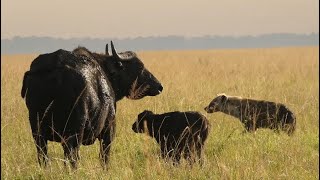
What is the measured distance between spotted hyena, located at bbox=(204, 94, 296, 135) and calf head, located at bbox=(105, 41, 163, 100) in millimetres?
1852

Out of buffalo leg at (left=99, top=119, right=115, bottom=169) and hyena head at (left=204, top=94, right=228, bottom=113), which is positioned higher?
buffalo leg at (left=99, top=119, right=115, bottom=169)

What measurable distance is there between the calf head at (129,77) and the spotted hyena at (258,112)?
1.85 metres

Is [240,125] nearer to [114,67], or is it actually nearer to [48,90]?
[114,67]

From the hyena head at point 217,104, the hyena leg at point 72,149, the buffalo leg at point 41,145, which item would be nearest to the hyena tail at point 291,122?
the hyena head at point 217,104

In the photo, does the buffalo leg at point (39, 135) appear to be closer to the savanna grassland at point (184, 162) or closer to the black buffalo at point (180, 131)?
the savanna grassland at point (184, 162)

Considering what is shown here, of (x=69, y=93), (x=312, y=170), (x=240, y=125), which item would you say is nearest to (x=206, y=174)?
(x=312, y=170)

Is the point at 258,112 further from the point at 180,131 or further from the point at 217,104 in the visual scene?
the point at 180,131

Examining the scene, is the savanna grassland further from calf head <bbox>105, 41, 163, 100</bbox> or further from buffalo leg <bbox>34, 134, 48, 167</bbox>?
calf head <bbox>105, 41, 163, 100</bbox>

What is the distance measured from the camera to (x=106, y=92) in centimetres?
637

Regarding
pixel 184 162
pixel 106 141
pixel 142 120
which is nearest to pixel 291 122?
pixel 142 120

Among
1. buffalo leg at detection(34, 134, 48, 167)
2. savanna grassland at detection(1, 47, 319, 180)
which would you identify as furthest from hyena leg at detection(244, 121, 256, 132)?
buffalo leg at detection(34, 134, 48, 167)

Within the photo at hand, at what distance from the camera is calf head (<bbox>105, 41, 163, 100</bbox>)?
7297 mm

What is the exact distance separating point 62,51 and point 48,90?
0.57 meters

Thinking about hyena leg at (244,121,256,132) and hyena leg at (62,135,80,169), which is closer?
hyena leg at (62,135,80,169)
